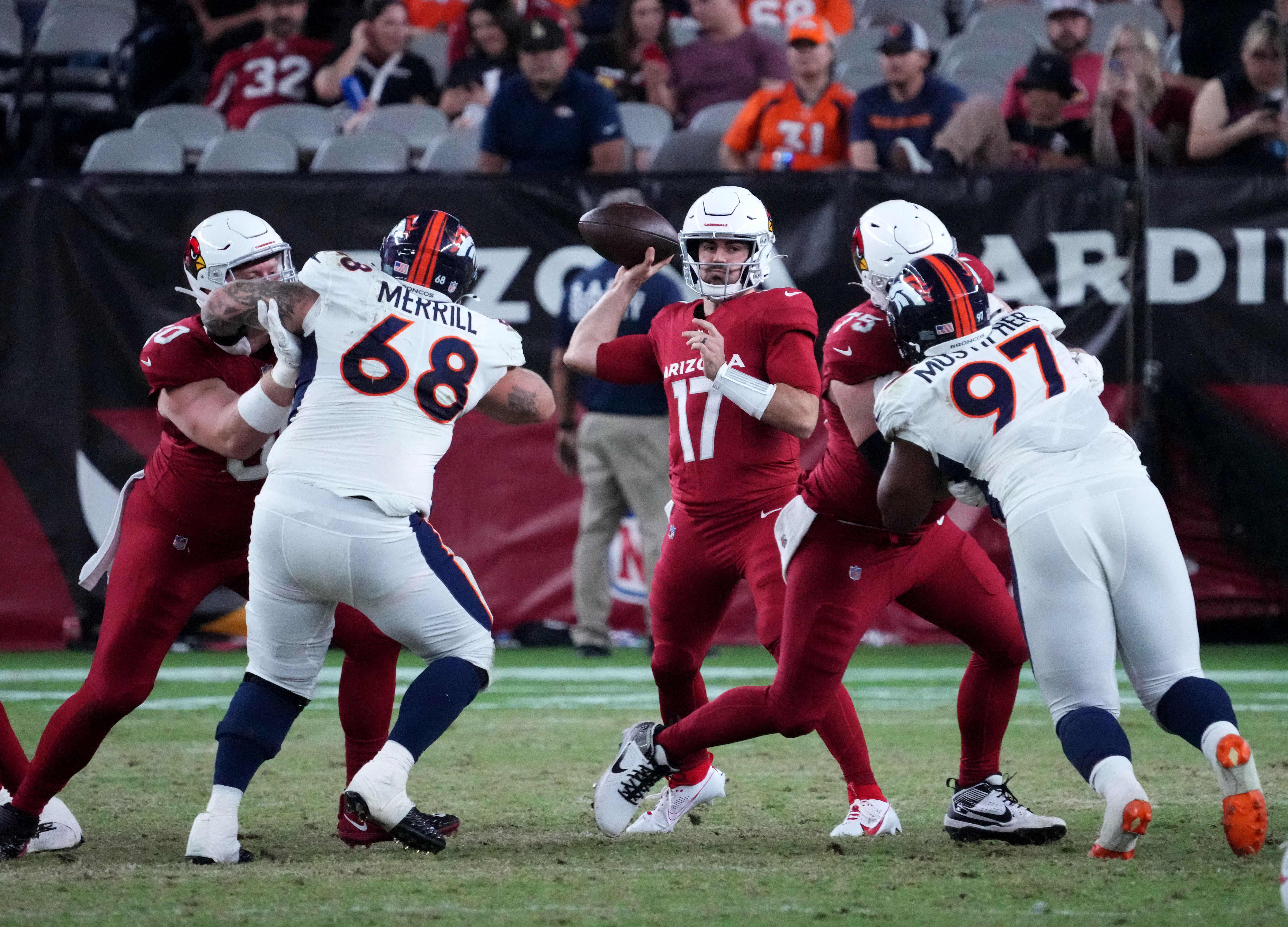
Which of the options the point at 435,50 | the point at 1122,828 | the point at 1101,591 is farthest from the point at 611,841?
the point at 435,50

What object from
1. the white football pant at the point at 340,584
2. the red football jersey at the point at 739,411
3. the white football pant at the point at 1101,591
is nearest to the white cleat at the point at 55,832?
the white football pant at the point at 340,584

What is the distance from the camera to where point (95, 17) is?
443 inches

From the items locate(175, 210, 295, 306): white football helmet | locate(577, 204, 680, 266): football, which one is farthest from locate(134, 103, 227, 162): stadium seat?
locate(577, 204, 680, 266): football

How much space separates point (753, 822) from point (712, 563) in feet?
2.54

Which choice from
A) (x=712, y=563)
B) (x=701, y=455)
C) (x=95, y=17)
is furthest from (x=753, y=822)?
(x=95, y=17)

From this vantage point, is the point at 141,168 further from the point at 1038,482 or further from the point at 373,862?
the point at 1038,482

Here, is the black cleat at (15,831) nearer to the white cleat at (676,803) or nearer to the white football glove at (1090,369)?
the white cleat at (676,803)

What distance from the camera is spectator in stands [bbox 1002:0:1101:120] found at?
29.3ft

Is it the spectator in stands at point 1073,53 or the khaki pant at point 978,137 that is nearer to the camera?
the khaki pant at point 978,137

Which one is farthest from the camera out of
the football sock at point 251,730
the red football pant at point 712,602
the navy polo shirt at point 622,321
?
the navy polo shirt at point 622,321

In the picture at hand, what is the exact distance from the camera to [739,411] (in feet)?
14.8

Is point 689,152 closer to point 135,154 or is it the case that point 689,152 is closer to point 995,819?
point 135,154

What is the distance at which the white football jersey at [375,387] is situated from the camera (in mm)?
4000

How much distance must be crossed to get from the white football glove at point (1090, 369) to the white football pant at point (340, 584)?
163 centimetres
